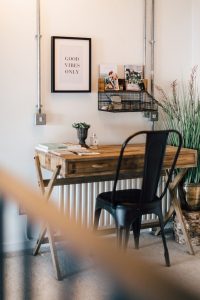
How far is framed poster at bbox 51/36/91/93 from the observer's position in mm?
3717

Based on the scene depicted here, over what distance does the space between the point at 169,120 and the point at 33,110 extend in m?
1.27

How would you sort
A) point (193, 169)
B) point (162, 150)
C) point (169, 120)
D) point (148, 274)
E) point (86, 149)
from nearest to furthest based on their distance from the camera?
point (148, 274) < point (162, 150) < point (86, 149) < point (193, 169) < point (169, 120)

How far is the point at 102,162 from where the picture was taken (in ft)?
10.9

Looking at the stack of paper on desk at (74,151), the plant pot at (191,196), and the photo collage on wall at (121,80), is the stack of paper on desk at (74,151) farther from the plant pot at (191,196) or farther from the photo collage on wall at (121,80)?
the plant pot at (191,196)

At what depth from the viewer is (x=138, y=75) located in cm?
407

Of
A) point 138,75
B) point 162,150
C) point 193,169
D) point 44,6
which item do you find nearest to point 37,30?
point 44,6

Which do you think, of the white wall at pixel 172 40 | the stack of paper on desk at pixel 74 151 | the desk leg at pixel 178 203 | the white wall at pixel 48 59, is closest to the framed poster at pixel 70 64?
the white wall at pixel 48 59

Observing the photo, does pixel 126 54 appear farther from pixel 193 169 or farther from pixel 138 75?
pixel 193 169

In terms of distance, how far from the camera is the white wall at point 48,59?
359 centimetres

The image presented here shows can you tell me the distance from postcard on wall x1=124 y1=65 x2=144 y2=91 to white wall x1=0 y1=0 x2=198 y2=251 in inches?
3.2

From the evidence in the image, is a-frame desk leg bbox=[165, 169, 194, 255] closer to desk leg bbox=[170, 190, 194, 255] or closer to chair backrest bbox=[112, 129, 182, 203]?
desk leg bbox=[170, 190, 194, 255]

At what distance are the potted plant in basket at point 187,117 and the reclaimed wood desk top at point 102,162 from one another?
0.19 m

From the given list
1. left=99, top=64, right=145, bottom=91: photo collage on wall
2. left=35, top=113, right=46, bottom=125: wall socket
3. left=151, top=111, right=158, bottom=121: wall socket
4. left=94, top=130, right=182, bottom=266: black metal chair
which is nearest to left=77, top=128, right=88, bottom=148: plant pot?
left=35, top=113, right=46, bottom=125: wall socket

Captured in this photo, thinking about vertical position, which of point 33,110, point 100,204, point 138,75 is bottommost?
point 100,204
